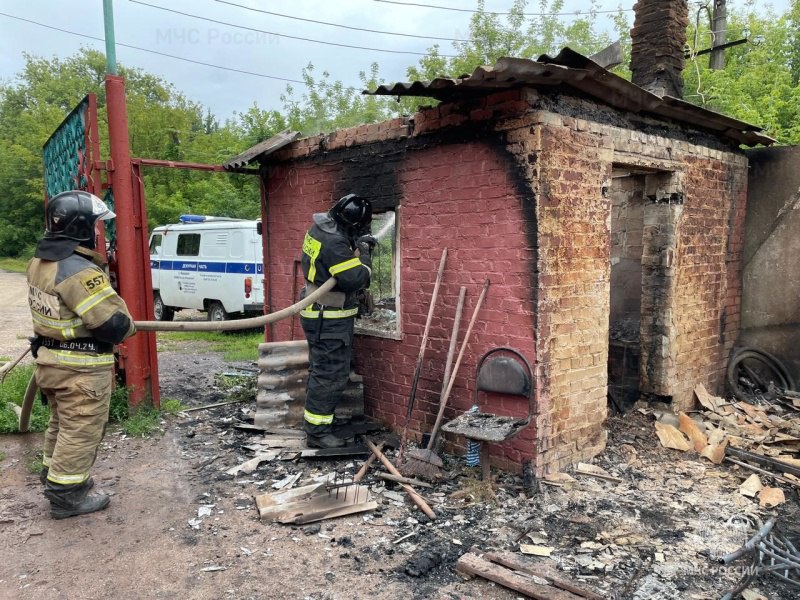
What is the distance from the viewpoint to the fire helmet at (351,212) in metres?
4.78

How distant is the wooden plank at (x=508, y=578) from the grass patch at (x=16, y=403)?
173 inches

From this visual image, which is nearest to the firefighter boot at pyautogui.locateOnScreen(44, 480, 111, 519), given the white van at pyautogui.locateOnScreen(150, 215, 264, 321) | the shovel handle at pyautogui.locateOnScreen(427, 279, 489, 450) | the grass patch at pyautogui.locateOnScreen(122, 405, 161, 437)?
the grass patch at pyautogui.locateOnScreen(122, 405, 161, 437)

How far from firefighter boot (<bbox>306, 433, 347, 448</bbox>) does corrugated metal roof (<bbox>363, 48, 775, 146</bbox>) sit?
9.39 ft

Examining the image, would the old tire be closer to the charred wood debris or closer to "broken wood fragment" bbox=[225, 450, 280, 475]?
the charred wood debris

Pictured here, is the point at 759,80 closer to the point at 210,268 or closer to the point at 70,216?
the point at 210,268

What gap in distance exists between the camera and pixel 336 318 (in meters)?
4.85

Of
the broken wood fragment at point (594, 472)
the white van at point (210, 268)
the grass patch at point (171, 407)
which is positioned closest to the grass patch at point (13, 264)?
the white van at point (210, 268)

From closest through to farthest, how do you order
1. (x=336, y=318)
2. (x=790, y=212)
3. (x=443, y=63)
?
(x=336, y=318) → (x=790, y=212) → (x=443, y=63)

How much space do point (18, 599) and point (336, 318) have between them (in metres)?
2.77

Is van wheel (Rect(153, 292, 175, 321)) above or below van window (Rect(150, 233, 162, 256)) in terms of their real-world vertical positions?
below

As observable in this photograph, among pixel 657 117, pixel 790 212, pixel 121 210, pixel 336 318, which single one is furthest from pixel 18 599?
pixel 790 212

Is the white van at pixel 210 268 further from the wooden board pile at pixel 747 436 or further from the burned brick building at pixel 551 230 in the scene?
the wooden board pile at pixel 747 436

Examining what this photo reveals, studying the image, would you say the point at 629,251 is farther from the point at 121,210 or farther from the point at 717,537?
the point at 121,210

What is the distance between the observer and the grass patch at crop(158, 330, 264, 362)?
374 inches
